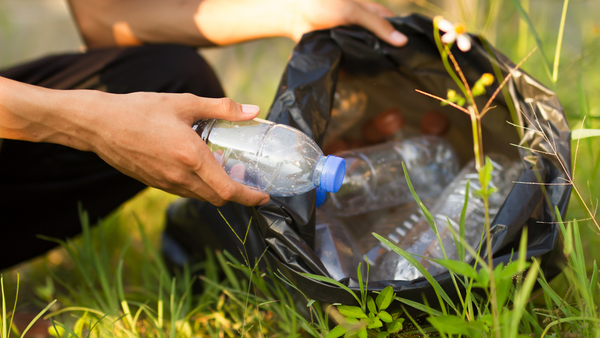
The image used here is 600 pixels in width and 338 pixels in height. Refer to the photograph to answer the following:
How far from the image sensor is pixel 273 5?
1253 millimetres

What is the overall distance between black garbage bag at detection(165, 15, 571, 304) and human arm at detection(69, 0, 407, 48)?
59 millimetres

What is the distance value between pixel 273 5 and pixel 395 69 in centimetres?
45

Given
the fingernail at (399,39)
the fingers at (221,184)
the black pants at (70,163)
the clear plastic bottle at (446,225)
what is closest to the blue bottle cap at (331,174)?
the fingers at (221,184)

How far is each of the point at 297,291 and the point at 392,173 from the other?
2.20 ft

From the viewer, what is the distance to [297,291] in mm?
934

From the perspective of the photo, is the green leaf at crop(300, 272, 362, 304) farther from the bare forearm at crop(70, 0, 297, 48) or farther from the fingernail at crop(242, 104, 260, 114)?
the bare forearm at crop(70, 0, 297, 48)

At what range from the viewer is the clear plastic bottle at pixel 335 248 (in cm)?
96

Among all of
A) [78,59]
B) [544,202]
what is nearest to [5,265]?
[78,59]

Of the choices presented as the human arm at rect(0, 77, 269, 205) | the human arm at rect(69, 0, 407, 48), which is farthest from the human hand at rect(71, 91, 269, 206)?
the human arm at rect(69, 0, 407, 48)

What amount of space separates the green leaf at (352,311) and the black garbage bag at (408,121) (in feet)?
0.05

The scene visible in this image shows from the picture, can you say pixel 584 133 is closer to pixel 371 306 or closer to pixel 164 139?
pixel 371 306

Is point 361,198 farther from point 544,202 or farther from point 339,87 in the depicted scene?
point 544,202

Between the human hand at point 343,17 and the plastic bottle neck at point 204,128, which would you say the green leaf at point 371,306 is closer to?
the plastic bottle neck at point 204,128

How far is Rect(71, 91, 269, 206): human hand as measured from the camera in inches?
31.2
